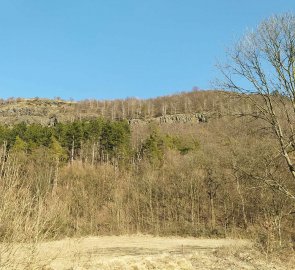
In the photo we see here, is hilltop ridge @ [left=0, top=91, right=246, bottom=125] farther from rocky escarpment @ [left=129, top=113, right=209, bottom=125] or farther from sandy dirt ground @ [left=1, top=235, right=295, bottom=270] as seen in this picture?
sandy dirt ground @ [left=1, top=235, right=295, bottom=270]

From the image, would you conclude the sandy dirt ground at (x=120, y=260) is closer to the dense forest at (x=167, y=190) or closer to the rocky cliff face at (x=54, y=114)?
the dense forest at (x=167, y=190)

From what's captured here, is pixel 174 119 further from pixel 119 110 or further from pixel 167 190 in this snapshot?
pixel 167 190

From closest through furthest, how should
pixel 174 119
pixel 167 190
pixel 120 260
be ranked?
pixel 120 260, pixel 167 190, pixel 174 119

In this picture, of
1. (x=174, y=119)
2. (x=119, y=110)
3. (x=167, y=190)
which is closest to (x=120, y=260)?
(x=167, y=190)


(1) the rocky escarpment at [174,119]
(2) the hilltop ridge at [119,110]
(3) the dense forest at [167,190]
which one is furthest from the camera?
(2) the hilltop ridge at [119,110]

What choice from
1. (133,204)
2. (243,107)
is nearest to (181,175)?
(133,204)

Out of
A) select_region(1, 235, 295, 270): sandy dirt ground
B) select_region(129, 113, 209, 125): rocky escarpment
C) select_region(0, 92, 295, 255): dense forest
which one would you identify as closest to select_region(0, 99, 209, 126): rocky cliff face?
select_region(129, 113, 209, 125): rocky escarpment

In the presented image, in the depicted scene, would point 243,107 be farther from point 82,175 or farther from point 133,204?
point 82,175

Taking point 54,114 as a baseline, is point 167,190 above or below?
below

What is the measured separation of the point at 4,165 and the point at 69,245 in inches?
78.4

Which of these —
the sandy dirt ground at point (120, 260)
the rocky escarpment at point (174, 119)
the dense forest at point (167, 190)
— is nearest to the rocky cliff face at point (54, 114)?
the rocky escarpment at point (174, 119)

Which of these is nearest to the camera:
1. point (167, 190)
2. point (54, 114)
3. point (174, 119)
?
point (167, 190)

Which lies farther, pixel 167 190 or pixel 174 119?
pixel 174 119

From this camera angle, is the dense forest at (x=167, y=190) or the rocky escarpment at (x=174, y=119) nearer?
the dense forest at (x=167, y=190)
